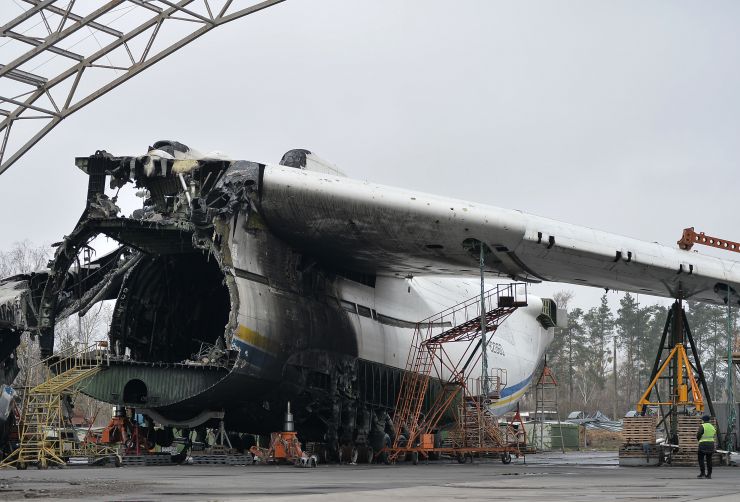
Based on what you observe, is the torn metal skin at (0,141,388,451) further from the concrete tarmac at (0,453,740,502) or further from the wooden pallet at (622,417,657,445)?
the wooden pallet at (622,417,657,445)

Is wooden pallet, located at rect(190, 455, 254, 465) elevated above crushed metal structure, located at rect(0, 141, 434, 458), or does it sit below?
below

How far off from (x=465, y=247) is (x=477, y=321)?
487 centimetres

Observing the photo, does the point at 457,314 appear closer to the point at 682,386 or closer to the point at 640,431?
the point at 682,386

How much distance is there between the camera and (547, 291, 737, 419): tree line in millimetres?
99750

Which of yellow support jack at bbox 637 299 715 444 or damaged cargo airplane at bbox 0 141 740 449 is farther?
yellow support jack at bbox 637 299 715 444

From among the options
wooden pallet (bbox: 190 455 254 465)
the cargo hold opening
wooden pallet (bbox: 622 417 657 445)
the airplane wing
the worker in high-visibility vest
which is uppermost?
the airplane wing

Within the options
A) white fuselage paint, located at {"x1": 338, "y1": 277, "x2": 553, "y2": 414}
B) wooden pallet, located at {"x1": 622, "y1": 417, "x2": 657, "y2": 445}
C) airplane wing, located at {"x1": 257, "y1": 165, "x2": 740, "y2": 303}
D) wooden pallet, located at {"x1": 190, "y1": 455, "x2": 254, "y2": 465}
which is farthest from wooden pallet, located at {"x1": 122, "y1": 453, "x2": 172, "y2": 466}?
wooden pallet, located at {"x1": 622, "y1": 417, "x2": 657, "y2": 445}

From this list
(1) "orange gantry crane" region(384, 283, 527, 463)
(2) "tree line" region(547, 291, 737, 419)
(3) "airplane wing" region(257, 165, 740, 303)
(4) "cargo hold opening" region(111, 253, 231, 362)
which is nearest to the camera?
(3) "airplane wing" region(257, 165, 740, 303)

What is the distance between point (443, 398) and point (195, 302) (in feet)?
32.7

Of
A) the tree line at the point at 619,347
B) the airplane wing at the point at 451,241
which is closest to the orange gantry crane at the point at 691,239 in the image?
the airplane wing at the point at 451,241

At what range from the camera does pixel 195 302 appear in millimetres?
30531

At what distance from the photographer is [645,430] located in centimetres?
2934

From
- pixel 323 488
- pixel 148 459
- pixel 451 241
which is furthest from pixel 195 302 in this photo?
pixel 323 488

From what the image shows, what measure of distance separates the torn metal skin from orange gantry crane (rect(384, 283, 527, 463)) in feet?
9.29
